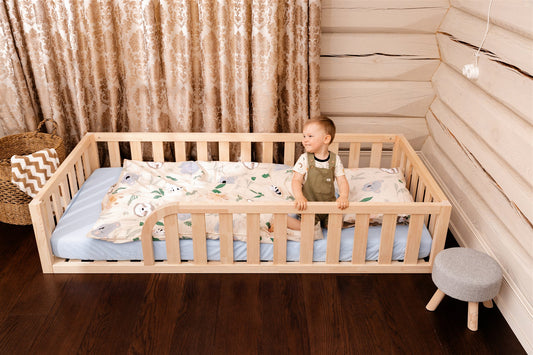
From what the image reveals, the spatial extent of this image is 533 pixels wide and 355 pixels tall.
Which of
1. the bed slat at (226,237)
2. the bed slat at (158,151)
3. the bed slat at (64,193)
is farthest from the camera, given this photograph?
the bed slat at (158,151)

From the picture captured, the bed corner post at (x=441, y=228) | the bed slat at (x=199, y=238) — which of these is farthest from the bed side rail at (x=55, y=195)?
Answer: the bed corner post at (x=441, y=228)

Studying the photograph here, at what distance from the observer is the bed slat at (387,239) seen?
224 centimetres

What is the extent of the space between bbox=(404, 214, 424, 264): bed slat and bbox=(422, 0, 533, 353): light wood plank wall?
35cm

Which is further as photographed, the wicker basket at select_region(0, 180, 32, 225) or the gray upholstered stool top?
the wicker basket at select_region(0, 180, 32, 225)

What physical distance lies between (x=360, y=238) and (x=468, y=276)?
0.51 metres

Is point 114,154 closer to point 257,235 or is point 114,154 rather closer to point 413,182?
point 257,235

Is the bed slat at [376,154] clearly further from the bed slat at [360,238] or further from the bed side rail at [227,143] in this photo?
the bed slat at [360,238]

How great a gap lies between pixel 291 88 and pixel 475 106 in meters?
1.06

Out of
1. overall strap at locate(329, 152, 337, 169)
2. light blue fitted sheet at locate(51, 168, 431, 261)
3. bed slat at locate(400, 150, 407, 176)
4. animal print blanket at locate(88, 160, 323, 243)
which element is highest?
overall strap at locate(329, 152, 337, 169)

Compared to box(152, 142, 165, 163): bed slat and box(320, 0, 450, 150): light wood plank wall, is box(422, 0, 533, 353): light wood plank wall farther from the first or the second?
box(152, 142, 165, 163): bed slat

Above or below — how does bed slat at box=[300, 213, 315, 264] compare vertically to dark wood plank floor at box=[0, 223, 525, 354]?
above

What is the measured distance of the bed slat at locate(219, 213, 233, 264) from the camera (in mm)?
2209

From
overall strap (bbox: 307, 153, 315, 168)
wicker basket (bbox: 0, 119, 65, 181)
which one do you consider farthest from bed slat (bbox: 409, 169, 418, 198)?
wicker basket (bbox: 0, 119, 65, 181)

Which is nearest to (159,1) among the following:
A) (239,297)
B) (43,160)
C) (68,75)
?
(68,75)
